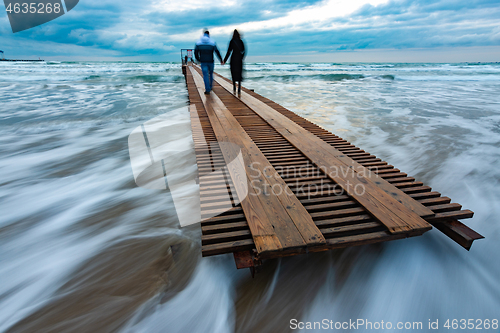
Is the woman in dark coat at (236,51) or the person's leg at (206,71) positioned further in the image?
the person's leg at (206,71)

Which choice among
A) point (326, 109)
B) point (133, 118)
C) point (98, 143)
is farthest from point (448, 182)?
point (133, 118)

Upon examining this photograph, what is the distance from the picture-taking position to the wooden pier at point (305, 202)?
6.23 feet

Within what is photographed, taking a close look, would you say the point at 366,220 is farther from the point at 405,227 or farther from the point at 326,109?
the point at 326,109

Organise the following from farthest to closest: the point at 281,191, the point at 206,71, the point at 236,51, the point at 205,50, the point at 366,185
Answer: the point at 206,71, the point at 236,51, the point at 205,50, the point at 366,185, the point at 281,191

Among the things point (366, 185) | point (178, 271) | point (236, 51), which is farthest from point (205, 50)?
point (178, 271)

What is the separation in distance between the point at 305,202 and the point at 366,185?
0.73 m

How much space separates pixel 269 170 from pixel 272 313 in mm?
1448

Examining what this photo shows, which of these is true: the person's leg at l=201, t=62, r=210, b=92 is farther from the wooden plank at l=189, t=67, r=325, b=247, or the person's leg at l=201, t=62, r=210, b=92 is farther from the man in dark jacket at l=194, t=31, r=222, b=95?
the wooden plank at l=189, t=67, r=325, b=247

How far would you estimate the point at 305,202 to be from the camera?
7.81 feet

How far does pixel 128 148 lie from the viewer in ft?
18.9

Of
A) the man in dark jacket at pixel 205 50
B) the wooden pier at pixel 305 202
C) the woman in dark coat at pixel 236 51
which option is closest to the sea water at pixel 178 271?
the wooden pier at pixel 305 202

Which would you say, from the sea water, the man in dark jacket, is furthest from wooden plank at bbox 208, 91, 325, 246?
the man in dark jacket

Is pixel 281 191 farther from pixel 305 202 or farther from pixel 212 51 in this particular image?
pixel 212 51

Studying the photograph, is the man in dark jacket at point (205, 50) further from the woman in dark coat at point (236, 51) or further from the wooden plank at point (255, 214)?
the wooden plank at point (255, 214)
